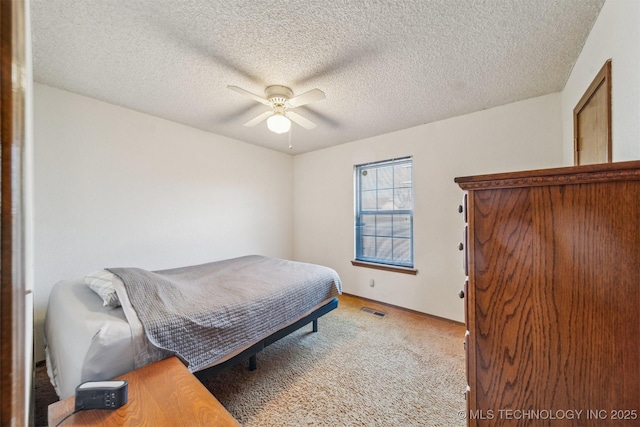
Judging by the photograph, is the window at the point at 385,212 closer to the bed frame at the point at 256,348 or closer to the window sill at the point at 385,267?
the window sill at the point at 385,267

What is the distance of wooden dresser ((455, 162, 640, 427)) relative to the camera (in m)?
0.71

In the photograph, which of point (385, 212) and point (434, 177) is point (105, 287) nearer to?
point (385, 212)

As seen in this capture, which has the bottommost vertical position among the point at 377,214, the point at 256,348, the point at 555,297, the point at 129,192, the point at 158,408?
the point at 256,348

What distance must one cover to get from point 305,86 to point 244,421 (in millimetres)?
2491

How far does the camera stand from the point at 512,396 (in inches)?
32.5

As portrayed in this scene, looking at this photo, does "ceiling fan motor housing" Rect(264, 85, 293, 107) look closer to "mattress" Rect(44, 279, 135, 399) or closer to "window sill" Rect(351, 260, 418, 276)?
"mattress" Rect(44, 279, 135, 399)

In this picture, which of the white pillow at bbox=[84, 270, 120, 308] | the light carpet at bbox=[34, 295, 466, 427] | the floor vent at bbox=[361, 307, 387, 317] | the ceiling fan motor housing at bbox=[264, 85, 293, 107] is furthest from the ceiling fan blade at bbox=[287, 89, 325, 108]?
the floor vent at bbox=[361, 307, 387, 317]

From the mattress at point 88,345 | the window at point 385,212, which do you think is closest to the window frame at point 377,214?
the window at point 385,212

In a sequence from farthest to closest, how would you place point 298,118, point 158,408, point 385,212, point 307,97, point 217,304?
point 385,212 < point 298,118 < point 307,97 < point 217,304 < point 158,408

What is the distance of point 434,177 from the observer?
2848mm

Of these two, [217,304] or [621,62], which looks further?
[217,304]

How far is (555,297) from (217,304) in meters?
1.72

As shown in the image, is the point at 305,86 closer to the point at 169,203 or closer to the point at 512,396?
the point at 169,203

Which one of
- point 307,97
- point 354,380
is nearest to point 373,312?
point 354,380
